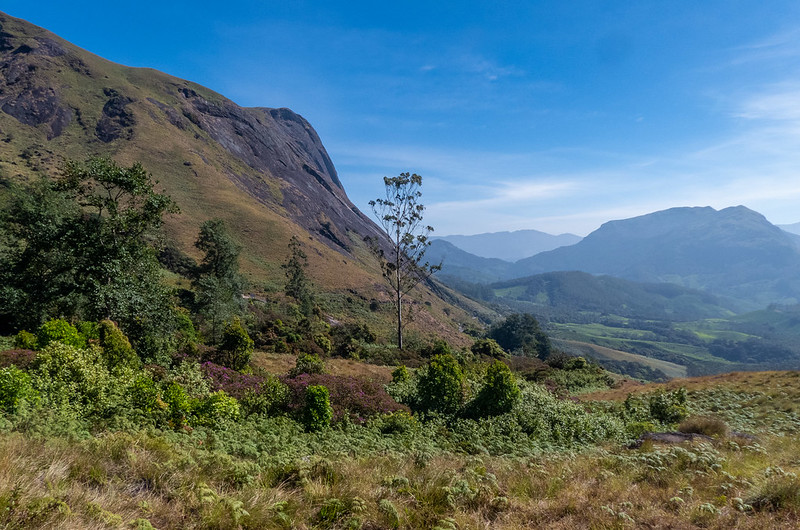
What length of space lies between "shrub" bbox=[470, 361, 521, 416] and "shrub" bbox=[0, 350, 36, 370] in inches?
485

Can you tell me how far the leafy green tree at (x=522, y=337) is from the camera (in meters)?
63.2

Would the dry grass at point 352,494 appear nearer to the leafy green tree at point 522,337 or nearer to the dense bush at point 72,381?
the dense bush at point 72,381

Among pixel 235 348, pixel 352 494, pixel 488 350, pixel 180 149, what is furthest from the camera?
pixel 180 149

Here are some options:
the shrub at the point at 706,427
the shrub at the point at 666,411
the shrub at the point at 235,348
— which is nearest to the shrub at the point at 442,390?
the shrub at the point at 706,427

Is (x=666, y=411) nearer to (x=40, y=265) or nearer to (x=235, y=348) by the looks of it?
(x=235, y=348)

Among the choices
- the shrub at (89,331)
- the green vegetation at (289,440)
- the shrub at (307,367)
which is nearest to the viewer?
the green vegetation at (289,440)

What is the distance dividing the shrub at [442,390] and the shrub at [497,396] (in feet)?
2.52

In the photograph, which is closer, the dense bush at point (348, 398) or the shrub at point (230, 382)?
the dense bush at point (348, 398)

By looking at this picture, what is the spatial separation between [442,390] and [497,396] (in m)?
1.94

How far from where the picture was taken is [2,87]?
9444cm

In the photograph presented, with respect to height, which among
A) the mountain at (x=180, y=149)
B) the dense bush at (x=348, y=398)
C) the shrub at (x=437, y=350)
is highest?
the mountain at (x=180, y=149)

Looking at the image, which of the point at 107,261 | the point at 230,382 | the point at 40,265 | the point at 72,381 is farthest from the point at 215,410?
the point at 40,265

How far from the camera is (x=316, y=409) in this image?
410 inches

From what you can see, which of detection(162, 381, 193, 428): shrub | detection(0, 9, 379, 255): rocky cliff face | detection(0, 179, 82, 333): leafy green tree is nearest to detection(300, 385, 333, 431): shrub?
detection(162, 381, 193, 428): shrub
